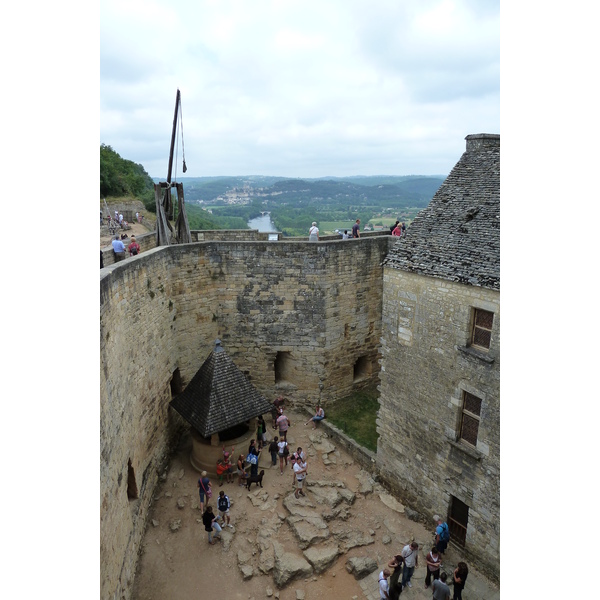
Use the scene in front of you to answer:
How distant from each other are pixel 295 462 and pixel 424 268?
6.55m

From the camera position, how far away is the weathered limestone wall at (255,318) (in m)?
11.6

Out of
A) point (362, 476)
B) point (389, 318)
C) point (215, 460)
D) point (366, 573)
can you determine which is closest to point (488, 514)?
point (366, 573)

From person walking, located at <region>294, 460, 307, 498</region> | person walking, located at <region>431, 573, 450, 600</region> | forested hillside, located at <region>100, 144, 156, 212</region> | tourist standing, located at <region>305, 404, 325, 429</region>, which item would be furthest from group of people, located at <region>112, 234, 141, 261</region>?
forested hillside, located at <region>100, 144, 156, 212</region>

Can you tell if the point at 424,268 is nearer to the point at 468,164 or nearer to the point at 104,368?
the point at 468,164

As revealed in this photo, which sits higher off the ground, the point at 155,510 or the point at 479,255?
the point at 479,255

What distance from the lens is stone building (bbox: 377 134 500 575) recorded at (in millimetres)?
8883

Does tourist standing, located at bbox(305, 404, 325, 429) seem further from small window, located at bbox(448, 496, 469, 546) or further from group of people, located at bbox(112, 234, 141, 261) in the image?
group of people, located at bbox(112, 234, 141, 261)

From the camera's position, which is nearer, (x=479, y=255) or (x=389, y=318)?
(x=479, y=255)

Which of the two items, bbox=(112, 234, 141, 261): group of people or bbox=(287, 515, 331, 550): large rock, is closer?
bbox=(287, 515, 331, 550): large rock

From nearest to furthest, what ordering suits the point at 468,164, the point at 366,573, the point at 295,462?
the point at 366,573
the point at 468,164
the point at 295,462

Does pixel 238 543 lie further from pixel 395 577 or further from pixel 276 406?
pixel 276 406

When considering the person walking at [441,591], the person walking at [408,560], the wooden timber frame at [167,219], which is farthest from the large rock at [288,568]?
the wooden timber frame at [167,219]

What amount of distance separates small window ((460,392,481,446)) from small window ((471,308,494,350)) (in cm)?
121

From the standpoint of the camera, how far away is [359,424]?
48.6 feet
